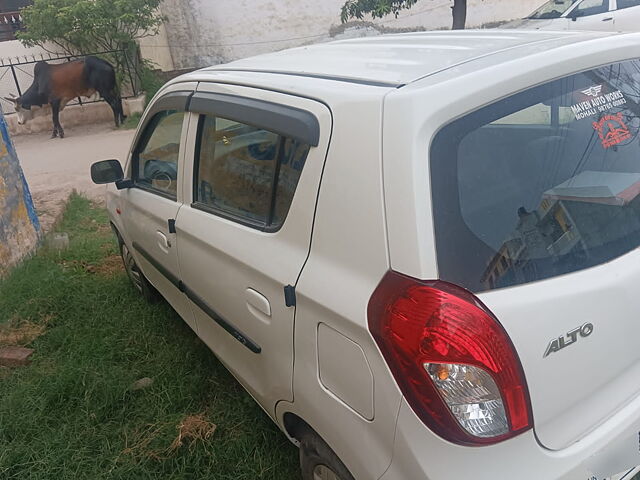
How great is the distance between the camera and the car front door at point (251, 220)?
1665mm

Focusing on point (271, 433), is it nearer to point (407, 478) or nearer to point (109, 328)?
point (407, 478)

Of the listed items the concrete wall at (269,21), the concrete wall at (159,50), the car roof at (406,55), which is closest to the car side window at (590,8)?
the concrete wall at (269,21)

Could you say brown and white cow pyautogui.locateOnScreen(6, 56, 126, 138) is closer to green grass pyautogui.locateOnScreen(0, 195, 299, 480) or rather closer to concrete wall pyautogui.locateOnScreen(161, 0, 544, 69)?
concrete wall pyautogui.locateOnScreen(161, 0, 544, 69)

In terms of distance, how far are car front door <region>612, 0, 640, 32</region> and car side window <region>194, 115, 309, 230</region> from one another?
366 inches

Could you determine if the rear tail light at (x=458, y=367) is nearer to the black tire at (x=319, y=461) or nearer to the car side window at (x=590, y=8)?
the black tire at (x=319, y=461)

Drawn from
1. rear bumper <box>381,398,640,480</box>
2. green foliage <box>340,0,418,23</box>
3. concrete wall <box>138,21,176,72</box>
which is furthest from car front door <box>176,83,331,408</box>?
concrete wall <box>138,21,176,72</box>

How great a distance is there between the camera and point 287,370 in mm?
1775

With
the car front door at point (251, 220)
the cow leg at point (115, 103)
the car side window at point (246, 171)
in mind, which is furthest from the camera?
the cow leg at point (115, 103)

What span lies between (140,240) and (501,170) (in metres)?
2.38

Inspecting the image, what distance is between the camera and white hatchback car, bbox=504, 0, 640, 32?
29.9ft

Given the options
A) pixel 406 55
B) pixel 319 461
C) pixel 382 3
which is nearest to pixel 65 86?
pixel 382 3

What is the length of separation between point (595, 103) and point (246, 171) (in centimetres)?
127

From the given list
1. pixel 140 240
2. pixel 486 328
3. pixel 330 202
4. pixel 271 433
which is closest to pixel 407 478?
pixel 486 328

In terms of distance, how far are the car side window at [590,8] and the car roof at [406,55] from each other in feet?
29.2
